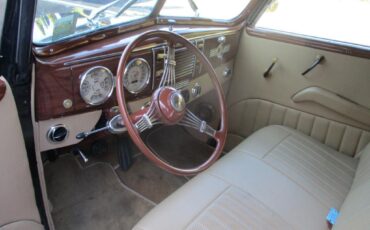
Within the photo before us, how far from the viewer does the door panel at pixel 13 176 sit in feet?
3.42

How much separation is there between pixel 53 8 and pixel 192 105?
1171 millimetres

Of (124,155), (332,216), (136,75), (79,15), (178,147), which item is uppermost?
(79,15)

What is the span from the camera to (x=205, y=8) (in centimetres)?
212

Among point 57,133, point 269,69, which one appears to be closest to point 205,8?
point 269,69

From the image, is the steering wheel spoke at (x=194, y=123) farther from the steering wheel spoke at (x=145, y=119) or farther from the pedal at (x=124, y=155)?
the pedal at (x=124, y=155)

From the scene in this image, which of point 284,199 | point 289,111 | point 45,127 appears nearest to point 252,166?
point 284,199

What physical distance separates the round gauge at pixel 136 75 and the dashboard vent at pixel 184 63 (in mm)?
196

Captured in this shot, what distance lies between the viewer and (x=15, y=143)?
3.59 ft

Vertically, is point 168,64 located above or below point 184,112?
above

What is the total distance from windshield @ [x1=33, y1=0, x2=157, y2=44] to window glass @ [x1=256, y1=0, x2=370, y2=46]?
0.86 metres

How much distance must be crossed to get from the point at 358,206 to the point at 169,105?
0.77 m

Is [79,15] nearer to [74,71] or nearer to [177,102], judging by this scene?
[74,71]

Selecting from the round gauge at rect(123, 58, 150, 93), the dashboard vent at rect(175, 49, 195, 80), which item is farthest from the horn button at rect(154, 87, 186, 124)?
the dashboard vent at rect(175, 49, 195, 80)

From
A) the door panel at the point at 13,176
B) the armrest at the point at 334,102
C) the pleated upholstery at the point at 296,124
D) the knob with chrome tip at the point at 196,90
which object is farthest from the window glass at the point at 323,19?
the door panel at the point at 13,176
